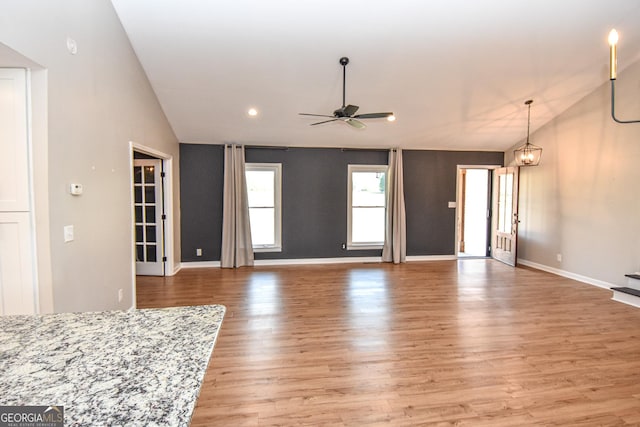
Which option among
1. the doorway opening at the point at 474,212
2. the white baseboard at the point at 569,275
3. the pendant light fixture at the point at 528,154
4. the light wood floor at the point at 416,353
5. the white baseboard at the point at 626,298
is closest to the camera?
the light wood floor at the point at 416,353

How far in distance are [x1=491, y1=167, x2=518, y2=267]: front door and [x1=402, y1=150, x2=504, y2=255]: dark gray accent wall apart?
21.7 inches

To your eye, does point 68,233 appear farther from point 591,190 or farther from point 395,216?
point 591,190

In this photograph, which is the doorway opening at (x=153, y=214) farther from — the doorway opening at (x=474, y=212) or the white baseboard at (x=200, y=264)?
the doorway opening at (x=474, y=212)

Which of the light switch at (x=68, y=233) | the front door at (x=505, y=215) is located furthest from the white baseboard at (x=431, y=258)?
the light switch at (x=68, y=233)

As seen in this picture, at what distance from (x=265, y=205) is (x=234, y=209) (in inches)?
25.6

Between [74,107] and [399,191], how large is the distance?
217 inches

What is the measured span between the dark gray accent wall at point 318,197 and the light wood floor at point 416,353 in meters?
1.46

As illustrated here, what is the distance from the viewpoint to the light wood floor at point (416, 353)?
221 centimetres

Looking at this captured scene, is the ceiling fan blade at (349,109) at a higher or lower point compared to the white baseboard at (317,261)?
higher

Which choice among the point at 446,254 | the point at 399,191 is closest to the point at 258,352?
the point at 399,191

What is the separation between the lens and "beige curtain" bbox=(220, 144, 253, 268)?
6.24 meters

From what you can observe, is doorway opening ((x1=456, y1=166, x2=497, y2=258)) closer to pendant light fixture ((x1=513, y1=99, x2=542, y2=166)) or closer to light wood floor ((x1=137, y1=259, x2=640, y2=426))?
pendant light fixture ((x1=513, y1=99, x2=542, y2=166))

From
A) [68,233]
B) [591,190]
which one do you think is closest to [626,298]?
[591,190]

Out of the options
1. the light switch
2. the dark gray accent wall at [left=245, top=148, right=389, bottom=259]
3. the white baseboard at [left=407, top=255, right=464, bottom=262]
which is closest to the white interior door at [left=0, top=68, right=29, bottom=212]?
the light switch
